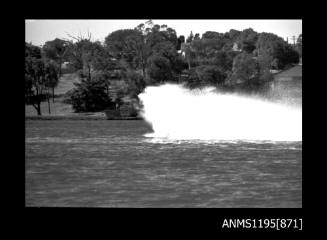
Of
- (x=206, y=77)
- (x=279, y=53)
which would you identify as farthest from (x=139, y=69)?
(x=279, y=53)

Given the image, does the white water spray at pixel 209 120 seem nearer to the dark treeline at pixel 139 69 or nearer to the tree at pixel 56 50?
the dark treeline at pixel 139 69

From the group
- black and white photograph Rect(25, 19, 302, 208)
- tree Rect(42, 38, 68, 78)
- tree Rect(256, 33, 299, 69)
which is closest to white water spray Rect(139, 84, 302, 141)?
black and white photograph Rect(25, 19, 302, 208)

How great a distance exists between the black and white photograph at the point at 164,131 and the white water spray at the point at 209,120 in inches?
3.8

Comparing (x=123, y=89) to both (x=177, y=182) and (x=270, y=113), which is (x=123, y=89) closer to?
(x=270, y=113)

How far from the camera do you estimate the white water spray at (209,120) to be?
156 ft

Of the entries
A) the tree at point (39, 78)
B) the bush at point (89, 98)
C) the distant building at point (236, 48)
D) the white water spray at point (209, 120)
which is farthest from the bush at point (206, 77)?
the white water spray at point (209, 120)

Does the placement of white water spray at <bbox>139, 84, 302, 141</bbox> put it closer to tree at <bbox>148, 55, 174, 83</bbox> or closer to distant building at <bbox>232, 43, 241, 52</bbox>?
tree at <bbox>148, 55, 174, 83</bbox>

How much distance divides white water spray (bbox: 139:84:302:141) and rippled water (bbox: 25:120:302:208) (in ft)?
17.8

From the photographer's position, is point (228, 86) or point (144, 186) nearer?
point (144, 186)
